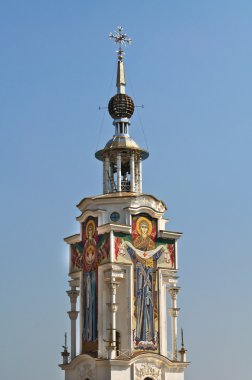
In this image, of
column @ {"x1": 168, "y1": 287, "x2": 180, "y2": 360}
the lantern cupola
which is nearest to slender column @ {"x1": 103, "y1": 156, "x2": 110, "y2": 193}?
the lantern cupola

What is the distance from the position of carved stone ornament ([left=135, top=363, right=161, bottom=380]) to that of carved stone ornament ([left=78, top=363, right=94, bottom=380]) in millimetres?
1958

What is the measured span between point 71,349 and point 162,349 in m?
4.19

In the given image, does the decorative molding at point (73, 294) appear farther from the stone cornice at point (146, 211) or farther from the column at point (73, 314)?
the stone cornice at point (146, 211)

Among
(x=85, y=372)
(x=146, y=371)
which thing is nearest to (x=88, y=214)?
(x=85, y=372)

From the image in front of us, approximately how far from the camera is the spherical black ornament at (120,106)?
130 feet

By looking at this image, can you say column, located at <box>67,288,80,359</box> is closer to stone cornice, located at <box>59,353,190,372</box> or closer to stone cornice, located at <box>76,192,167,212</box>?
stone cornice, located at <box>59,353,190,372</box>

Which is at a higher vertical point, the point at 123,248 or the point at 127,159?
the point at 127,159

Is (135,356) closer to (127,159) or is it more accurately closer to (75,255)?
(75,255)

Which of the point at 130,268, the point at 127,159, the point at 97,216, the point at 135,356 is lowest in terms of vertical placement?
the point at 135,356

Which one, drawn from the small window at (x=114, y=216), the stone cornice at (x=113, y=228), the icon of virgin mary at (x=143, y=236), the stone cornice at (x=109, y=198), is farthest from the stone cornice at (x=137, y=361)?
the stone cornice at (x=109, y=198)

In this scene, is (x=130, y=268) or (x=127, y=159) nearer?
(x=130, y=268)

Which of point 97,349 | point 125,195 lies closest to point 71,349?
point 97,349

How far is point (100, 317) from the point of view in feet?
116

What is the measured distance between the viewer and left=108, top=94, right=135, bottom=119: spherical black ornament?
130ft
